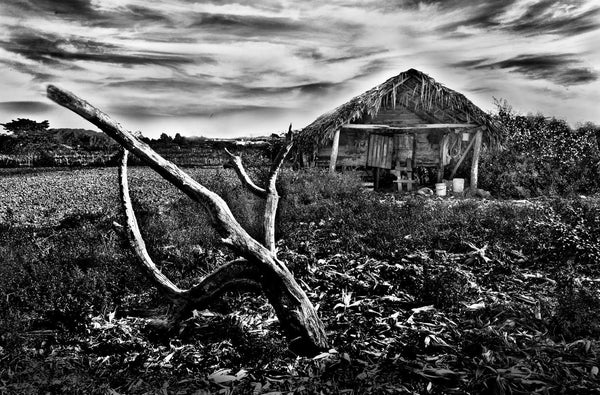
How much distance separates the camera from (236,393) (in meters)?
3.60

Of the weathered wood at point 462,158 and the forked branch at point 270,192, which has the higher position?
the weathered wood at point 462,158

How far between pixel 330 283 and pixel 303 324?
163 centimetres

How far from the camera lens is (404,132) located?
19391 mm

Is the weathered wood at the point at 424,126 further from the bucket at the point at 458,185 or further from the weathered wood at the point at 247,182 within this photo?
the weathered wood at the point at 247,182

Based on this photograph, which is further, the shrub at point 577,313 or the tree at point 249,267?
the shrub at point 577,313

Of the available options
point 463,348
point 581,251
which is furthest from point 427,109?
point 463,348

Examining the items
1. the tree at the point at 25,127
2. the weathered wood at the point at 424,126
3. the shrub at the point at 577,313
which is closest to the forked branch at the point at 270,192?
the shrub at the point at 577,313

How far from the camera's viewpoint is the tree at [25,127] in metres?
31.6

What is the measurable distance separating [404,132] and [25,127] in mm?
25852

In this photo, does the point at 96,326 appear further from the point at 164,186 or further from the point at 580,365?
the point at 164,186

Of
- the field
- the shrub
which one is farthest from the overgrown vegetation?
the shrub

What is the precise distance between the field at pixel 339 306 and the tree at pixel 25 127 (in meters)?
25.7

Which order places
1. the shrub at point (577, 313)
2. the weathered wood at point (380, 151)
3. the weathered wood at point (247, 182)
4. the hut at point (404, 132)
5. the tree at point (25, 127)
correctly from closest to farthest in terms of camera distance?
the shrub at point (577, 313)
the weathered wood at point (247, 182)
the hut at point (404, 132)
the weathered wood at point (380, 151)
the tree at point (25, 127)

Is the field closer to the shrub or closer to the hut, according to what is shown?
the shrub
